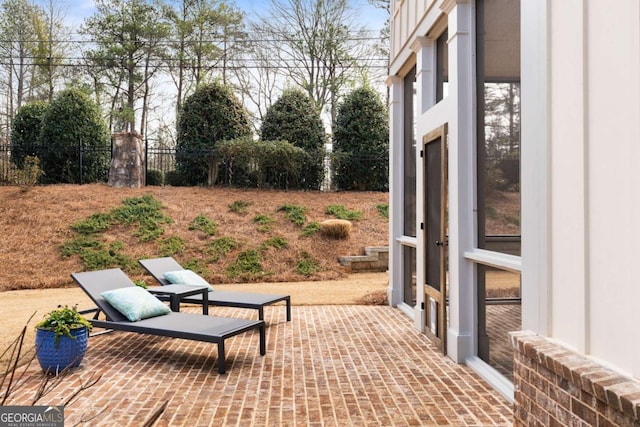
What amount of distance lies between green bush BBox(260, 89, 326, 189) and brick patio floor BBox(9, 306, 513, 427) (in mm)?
10345

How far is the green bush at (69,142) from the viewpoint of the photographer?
50.3 feet

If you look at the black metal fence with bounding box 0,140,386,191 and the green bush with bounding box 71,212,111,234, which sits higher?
the black metal fence with bounding box 0,140,386,191

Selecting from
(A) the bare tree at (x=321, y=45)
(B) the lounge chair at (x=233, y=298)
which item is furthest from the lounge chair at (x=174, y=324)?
(A) the bare tree at (x=321, y=45)

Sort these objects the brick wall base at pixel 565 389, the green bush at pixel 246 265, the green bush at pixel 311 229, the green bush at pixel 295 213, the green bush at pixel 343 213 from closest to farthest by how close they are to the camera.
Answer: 1. the brick wall base at pixel 565 389
2. the green bush at pixel 246 265
3. the green bush at pixel 311 229
4. the green bush at pixel 295 213
5. the green bush at pixel 343 213

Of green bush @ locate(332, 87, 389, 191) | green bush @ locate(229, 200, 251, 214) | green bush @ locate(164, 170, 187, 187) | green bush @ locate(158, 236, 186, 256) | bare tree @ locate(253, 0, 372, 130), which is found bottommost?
green bush @ locate(158, 236, 186, 256)

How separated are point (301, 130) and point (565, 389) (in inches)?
567

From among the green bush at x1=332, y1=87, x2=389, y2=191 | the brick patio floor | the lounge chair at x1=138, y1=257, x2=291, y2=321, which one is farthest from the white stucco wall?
the green bush at x1=332, y1=87, x2=389, y2=191

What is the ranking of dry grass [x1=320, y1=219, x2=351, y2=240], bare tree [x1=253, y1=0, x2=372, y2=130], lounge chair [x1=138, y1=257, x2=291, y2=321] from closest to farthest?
lounge chair [x1=138, y1=257, x2=291, y2=321], dry grass [x1=320, y1=219, x2=351, y2=240], bare tree [x1=253, y1=0, x2=372, y2=130]

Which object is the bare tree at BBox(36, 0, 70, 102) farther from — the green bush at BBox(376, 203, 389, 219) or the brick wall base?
the brick wall base

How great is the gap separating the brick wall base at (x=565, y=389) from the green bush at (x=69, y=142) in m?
15.2

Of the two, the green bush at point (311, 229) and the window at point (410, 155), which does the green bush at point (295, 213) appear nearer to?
the green bush at point (311, 229)

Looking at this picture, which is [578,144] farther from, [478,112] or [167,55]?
[167,55]

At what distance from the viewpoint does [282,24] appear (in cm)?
2139

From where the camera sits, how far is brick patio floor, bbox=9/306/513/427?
339 cm
